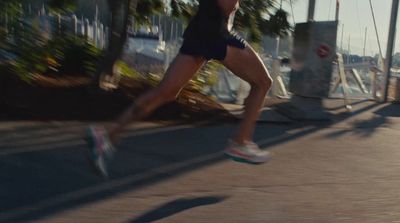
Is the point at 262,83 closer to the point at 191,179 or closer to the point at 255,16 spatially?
the point at 191,179

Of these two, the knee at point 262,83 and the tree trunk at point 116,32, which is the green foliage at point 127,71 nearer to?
the tree trunk at point 116,32

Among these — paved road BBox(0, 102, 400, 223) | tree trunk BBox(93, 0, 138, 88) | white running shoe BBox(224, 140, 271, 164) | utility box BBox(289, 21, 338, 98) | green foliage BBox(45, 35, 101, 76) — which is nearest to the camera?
paved road BBox(0, 102, 400, 223)

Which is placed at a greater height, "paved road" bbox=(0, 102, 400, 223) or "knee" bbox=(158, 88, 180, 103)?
"knee" bbox=(158, 88, 180, 103)

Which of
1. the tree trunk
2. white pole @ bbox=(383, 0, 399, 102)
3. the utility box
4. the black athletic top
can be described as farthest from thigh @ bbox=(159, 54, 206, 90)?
white pole @ bbox=(383, 0, 399, 102)

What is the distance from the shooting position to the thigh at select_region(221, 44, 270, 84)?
5957 mm

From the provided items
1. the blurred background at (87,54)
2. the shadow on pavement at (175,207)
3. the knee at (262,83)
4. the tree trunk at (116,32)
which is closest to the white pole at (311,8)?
the blurred background at (87,54)

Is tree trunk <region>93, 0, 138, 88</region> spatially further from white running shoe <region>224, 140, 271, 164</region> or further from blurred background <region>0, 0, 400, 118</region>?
white running shoe <region>224, 140, 271, 164</region>

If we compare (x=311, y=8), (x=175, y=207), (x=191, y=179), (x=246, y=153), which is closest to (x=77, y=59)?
(x=311, y=8)

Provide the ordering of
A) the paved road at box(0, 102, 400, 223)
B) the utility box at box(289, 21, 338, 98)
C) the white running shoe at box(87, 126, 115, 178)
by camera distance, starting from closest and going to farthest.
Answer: the paved road at box(0, 102, 400, 223), the white running shoe at box(87, 126, 115, 178), the utility box at box(289, 21, 338, 98)

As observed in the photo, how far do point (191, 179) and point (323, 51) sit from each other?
617cm

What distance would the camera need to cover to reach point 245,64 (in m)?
6.02

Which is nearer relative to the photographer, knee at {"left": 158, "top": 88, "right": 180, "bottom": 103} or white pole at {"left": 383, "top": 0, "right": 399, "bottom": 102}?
knee at {"left": 158, "top": 88, "right": 180, "bottom": 103}

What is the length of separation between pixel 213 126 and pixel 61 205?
4.17 metres

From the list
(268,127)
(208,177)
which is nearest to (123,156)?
(208,177)
